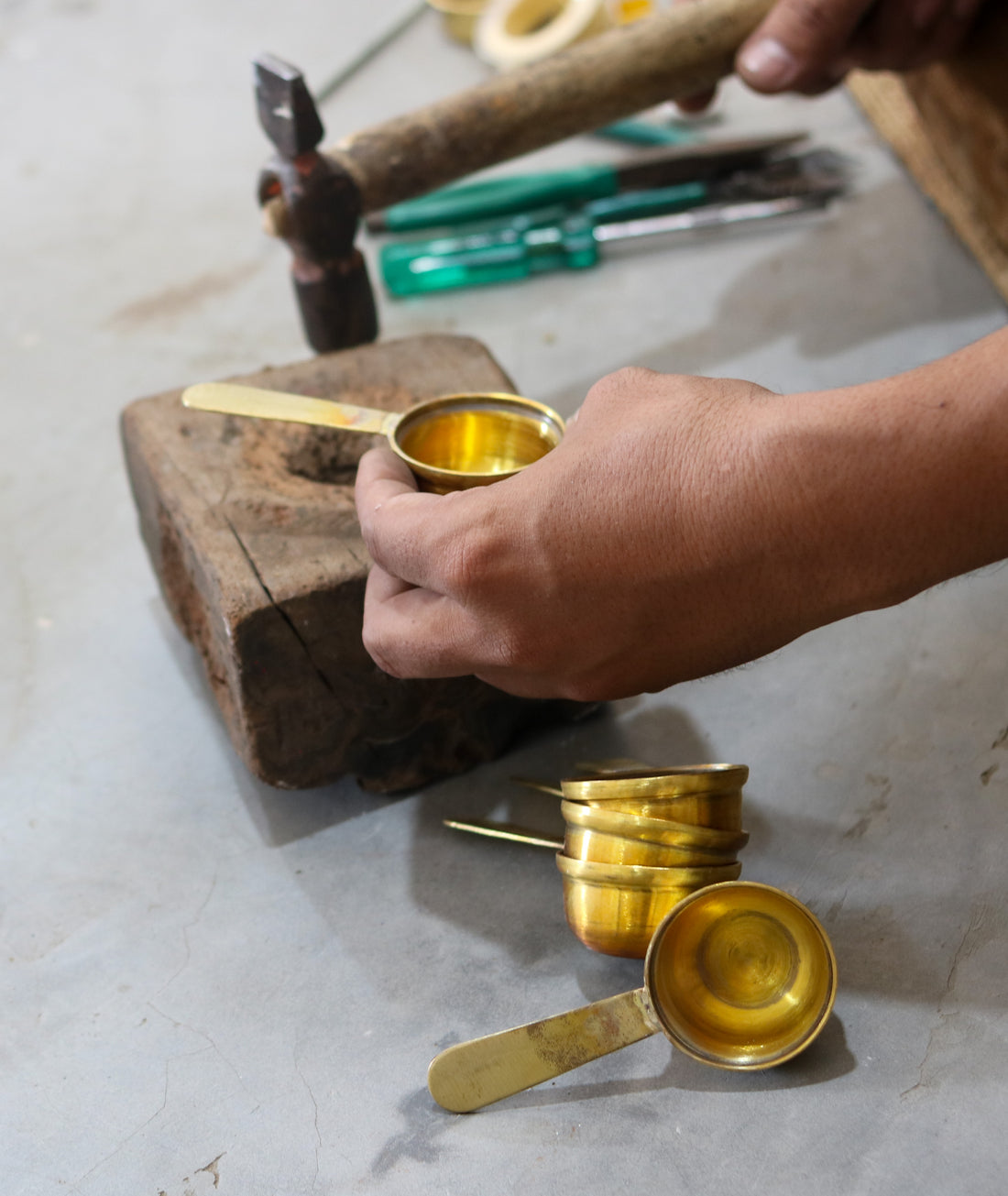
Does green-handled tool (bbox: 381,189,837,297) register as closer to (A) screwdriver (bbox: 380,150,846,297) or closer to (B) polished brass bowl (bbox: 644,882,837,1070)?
(A) screwdriver (bbox: 380,150,846,297)

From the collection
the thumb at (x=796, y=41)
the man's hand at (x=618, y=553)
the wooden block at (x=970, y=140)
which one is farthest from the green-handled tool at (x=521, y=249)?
the man's hand at (x=618, y=553)

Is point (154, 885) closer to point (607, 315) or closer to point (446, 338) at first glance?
point (446, 338)

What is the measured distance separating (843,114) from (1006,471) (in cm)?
188

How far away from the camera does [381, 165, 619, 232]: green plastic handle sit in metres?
2.05

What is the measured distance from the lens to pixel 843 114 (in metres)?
2.40

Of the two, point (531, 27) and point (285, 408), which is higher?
point (285, 408)

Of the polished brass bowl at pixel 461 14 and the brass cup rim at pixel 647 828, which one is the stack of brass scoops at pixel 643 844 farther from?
the polished brass bowl at pixel 461 14

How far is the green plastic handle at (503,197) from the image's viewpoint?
2055 millimetres

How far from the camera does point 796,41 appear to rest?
166cm

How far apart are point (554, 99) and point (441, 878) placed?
1.15 meters

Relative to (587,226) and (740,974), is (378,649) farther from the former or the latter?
(587,226)

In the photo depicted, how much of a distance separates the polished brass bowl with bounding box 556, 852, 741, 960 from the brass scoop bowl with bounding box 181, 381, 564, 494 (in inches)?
15.4

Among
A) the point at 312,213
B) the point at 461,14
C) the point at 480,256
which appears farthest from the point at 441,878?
the point at 461,14

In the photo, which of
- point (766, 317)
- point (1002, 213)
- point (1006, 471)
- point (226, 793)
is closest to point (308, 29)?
point (766, 317)
